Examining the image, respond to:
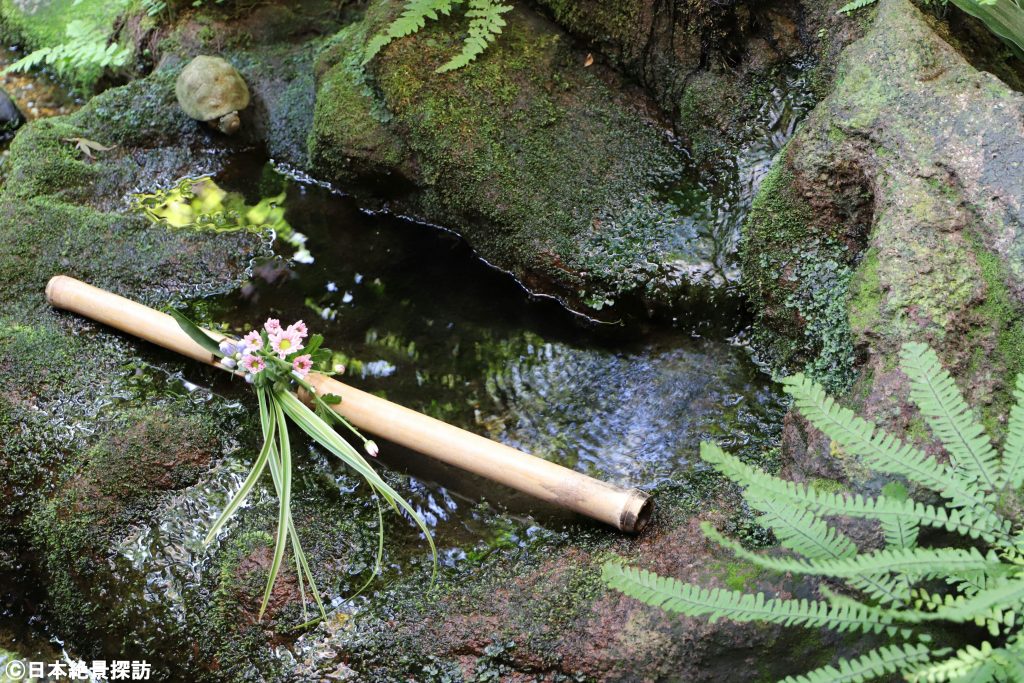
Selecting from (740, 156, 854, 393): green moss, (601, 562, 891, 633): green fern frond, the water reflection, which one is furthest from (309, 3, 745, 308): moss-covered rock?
(601, 562, 891, 633): green fern frond

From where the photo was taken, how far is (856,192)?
314 centimetres

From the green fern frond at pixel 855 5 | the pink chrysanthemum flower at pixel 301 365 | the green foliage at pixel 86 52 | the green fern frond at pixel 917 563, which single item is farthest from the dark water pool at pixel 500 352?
the green foliage at pixel 86 52

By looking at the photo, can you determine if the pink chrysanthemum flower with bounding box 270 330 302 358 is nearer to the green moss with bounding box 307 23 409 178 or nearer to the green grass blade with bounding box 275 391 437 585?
the green grass blade with bounding box 275 391 437 585

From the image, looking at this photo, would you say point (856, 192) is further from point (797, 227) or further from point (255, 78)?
point (255, 78)

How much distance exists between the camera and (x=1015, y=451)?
6.97 ft

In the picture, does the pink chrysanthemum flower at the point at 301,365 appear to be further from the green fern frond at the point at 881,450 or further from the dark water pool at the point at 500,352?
the green fern frond at the point at 881,450

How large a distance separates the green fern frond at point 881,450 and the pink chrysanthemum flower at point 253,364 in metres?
1.88

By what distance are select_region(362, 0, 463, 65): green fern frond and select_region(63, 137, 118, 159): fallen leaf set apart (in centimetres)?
190

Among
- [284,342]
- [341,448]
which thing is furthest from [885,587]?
[284,342]

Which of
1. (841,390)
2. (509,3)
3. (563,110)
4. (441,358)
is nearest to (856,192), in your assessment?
(841,390)

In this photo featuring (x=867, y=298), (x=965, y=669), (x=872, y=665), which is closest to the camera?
(x=965, y=669)

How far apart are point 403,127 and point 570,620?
2.57 meters

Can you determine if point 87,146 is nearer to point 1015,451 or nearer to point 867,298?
point 867,298

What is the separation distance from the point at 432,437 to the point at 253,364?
2.37ft
